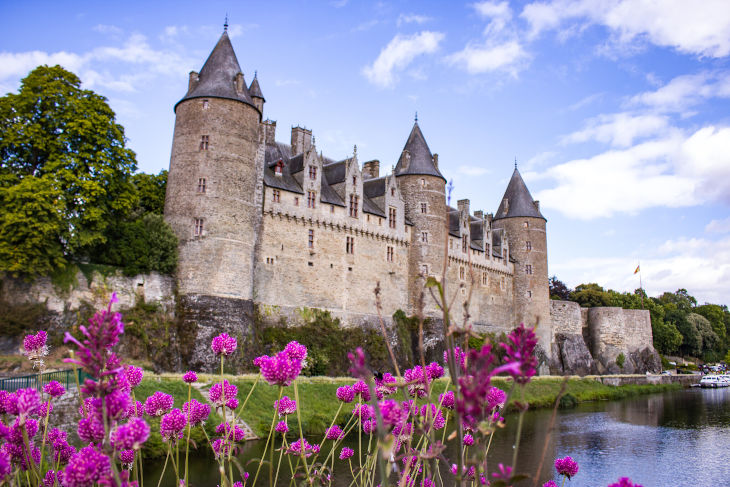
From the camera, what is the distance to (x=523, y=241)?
1820 inches

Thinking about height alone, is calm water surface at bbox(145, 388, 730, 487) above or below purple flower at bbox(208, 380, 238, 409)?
below

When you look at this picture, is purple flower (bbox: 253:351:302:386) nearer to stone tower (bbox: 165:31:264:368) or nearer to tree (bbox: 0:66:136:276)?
tree (bbox: 0:66:136:276)

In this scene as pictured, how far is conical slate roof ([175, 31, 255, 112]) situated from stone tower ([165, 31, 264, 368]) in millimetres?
46

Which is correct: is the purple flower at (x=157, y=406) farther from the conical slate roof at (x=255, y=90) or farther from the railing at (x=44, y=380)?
the conical slate roof at (x=255, y=90)

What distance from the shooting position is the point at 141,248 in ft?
80.4

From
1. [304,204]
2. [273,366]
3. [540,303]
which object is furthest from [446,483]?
[540,303]

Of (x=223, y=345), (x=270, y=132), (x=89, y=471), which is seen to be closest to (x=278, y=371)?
(x=89, y=471)

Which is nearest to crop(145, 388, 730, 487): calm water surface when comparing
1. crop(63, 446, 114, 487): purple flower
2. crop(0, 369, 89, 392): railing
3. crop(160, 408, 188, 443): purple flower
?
crop(0, 369, 89, 392): railing

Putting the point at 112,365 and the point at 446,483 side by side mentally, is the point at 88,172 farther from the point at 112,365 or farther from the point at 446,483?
the point at 112,365

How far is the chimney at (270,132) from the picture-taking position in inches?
1342

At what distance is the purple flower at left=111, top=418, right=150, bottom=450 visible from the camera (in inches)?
82.7

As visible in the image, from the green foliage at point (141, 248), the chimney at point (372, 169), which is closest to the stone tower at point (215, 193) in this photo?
the green foliage at point (141, 248)

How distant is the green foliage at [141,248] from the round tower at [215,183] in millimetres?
529

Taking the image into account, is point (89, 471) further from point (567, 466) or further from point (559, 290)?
point (559, 290)
